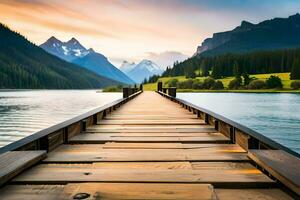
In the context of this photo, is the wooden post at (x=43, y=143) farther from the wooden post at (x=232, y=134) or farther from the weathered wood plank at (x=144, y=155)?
the wooden post at (x=232, y=134)

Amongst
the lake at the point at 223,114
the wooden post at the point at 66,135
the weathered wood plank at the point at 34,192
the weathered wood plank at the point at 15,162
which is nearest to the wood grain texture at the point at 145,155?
the weathered wood plank at the point at 15,162

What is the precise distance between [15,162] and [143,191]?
1607mm

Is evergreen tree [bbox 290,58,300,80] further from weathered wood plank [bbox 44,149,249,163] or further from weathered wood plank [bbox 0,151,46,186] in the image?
weathered wood plank [bbox 0,151,46,186]

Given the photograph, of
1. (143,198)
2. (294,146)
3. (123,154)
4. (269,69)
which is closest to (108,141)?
(123,154)

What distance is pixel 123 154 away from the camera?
501 cm

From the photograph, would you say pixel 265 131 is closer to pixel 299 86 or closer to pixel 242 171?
pixel 242 171

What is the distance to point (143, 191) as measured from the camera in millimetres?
3135

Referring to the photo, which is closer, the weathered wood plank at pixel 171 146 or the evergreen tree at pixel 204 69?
the weathered wood plank at pixel 171 146

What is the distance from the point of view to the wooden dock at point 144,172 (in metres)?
3.12

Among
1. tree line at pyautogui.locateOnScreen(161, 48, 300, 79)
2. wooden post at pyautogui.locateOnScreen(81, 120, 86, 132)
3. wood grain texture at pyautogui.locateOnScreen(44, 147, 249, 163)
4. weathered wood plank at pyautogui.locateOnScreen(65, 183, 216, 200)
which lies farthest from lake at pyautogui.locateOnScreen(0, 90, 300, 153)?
tree line at pyautogui.locateOnScreen(161, 48, 300, 79)

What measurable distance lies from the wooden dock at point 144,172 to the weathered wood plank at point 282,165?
11 millimetres

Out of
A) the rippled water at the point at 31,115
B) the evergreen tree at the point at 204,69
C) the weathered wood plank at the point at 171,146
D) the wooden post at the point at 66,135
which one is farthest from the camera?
the evergreen tree at the point at 204,69

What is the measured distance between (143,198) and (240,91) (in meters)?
137

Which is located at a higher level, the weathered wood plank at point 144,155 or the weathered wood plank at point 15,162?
the weathered wood plank at point 15,162
